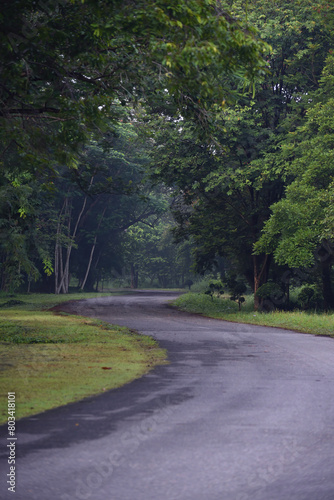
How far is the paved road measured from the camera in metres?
4.55

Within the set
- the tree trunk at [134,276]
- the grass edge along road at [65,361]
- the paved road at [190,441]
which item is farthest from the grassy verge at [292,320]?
the tree trunk at [134,276]

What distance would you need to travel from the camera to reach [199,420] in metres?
6.58

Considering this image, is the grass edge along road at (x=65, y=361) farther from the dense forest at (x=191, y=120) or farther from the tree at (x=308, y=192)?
the tree at (x=308, y=192)

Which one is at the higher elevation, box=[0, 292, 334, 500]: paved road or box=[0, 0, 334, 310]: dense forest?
box=[0, 0, 334, 310]: dense forest

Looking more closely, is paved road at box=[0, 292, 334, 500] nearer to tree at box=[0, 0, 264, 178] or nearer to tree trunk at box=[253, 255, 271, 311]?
tree at box=[0, 0, 264, 178]

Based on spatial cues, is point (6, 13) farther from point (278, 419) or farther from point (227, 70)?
point (278, 419)

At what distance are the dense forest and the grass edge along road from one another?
13.1ft

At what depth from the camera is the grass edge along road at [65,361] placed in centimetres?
798

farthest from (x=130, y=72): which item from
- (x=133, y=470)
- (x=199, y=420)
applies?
(x=133, y=470)

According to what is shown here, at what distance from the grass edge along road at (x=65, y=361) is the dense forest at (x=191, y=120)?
157 inches

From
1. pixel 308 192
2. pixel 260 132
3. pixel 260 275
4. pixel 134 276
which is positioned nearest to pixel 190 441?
pixel 308 192

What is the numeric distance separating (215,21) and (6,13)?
3780mm

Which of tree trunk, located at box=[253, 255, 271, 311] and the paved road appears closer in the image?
the paved road

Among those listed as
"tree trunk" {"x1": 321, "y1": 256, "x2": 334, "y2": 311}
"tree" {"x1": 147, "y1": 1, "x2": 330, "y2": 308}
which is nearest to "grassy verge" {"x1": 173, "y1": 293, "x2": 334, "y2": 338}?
"tree trunk" {"x1": 321, "y1": 256, "x2": 334, "y2": 311}
